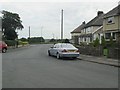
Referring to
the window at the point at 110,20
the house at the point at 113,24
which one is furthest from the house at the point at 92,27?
the window at the point at 110,20

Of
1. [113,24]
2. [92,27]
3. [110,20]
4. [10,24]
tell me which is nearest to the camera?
[113,24]

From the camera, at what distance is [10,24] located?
6206cm

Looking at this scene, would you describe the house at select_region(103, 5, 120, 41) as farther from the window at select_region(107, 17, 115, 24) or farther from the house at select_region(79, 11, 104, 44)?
the house at select_region(79, 11, 104, 44)

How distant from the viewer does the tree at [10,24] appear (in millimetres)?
59953

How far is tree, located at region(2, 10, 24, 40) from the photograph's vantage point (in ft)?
197

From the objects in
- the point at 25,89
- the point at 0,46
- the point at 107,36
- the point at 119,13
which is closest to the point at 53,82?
the point at 25,89

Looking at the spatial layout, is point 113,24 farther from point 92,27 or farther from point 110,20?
point 92,27

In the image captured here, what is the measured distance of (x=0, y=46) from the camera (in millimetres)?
31625

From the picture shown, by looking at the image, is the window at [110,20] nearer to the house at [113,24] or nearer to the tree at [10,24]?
the house at [113,24]

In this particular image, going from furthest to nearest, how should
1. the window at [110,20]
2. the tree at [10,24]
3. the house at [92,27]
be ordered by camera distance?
the tree at [10,24] → the house at [92,27] → the window at [110,20]

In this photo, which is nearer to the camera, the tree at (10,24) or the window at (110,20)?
the window at (110,20)

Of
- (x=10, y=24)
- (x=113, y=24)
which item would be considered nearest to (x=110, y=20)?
(x=113, y=24)

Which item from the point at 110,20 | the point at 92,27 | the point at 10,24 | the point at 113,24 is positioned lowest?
the point at 113,24

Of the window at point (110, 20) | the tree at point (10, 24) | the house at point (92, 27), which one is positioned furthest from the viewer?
the tree at point (10, 24)
